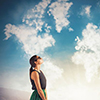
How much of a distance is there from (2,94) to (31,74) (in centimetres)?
223

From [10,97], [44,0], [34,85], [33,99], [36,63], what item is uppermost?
[44,0]

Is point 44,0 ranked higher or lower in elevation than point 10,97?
higher

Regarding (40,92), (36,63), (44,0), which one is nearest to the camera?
(40,92)

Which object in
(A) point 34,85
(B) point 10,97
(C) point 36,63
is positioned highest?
(B) point 10,97

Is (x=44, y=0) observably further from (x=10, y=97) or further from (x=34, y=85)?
(x=10, y=97)

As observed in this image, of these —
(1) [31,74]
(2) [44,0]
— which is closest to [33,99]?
(1) [31,74]

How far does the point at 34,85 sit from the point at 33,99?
5.1 inches

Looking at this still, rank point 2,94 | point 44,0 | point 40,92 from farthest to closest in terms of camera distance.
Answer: point 44,0 < point 2,94 < point 40,92

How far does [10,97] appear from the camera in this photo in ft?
9.05

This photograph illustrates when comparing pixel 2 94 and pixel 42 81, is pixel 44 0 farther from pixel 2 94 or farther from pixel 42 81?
pixel 2 94

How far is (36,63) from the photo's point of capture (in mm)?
1078

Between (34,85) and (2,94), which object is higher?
(2,94)

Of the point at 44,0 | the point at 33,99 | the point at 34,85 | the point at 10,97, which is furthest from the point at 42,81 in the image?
the point at 44,0

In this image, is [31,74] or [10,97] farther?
[10,97]
